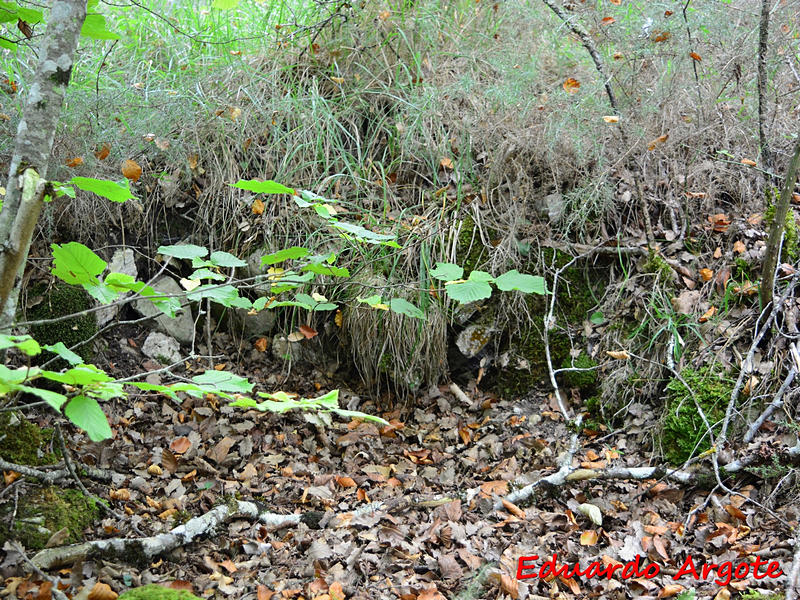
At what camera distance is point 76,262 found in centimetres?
147

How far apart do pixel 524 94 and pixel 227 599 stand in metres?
3.12

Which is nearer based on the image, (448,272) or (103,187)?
(103,187)

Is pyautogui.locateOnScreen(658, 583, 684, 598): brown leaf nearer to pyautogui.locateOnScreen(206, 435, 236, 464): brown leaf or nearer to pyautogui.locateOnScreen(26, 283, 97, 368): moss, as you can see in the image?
pyautogui.locateOnScreen(206, 435, 236, 464): brown leaf

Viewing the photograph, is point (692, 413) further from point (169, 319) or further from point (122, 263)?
point (122, 263)

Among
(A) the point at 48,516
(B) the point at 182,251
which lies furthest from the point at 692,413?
(A) the point at 48,516

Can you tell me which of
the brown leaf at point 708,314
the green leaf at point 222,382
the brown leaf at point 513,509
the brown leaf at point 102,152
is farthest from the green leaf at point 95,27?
the brown leaf at point 708,314

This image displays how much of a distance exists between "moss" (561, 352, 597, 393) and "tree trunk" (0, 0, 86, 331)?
2640 millimetres

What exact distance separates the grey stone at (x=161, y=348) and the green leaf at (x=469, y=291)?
2183 millimetres

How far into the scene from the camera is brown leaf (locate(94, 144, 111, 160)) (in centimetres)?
326

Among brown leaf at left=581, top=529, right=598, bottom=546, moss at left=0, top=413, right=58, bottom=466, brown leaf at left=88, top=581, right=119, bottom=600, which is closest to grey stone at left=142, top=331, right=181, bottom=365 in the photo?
moss at left=0, top=413, right=58, bottom=466

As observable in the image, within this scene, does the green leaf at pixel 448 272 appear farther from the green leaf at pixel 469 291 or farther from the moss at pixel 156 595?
the moss at pixel 156 595

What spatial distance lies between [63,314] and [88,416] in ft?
6.66

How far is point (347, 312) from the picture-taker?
11.3ft

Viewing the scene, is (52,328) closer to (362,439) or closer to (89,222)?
(89,222)
